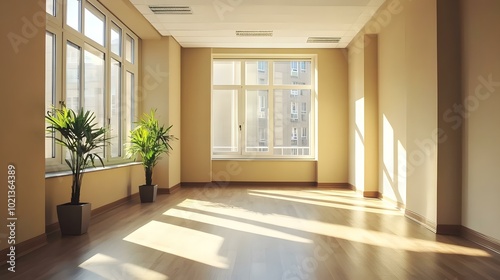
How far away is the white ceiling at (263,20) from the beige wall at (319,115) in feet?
1.70

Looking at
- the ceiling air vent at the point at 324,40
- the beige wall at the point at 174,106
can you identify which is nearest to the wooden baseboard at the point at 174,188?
the beige wall at the point at 174,106

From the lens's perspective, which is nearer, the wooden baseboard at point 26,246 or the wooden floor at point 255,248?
the wooden floor at point 255,248

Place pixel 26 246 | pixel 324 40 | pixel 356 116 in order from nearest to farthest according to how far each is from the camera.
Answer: pixel 26 246 → pixel 356 116 → pixel 324 40

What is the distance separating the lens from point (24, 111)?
349cm

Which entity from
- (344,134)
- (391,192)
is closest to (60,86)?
(391,192)

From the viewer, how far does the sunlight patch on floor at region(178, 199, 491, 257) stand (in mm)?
3609

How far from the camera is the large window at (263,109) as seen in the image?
29.8 ft

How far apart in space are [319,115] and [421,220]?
430cm

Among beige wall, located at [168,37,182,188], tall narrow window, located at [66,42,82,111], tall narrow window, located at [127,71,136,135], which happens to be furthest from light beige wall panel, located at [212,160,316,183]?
tall narrow window, located at [66,42,82,111]

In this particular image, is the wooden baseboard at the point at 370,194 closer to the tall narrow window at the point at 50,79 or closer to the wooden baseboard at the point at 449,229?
the wooden baseboard at the point at 449,229

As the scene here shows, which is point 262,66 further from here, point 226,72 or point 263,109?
point 263,109

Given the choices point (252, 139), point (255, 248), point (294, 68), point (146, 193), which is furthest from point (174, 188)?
point (255, 248)

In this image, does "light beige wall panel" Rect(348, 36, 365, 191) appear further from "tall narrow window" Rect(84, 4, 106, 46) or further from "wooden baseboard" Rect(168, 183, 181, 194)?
"tall narrow window" Rect(84, 4, 106, 46)

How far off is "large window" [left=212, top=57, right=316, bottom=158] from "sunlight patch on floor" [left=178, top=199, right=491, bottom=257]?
3407 mm
